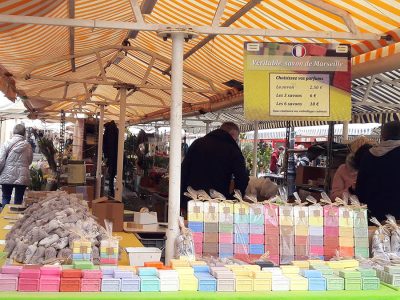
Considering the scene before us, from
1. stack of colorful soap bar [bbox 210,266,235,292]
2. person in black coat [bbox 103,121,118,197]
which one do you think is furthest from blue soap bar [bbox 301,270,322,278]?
person in black coat [bbox 103,121,118,197]

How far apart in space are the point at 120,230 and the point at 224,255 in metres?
1.54

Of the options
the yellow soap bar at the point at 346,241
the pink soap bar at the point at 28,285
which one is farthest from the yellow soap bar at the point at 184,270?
the yellow soap bar at the point at 346,241

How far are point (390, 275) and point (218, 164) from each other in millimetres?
2411

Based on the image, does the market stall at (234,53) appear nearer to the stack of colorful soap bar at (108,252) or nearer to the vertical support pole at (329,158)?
the stack of colorful soap bar at (108,252)

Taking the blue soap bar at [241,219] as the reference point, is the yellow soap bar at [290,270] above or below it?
below

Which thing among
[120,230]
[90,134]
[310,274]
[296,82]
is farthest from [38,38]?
[90,134]

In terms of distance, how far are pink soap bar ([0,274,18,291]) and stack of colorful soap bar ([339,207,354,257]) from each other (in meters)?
1.89

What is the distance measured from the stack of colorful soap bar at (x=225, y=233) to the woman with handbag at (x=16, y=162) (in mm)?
6220

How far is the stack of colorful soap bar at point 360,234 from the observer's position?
3.25 meters

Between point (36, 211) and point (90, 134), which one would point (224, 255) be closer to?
point (36, 211)

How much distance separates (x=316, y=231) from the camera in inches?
127

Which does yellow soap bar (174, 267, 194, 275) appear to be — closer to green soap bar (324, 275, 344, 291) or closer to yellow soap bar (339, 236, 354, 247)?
green soap bar (324, 275, 344, 291)

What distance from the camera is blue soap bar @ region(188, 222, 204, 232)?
124 inches

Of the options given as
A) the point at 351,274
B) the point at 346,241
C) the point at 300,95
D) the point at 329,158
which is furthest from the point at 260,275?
the point at 329,158
